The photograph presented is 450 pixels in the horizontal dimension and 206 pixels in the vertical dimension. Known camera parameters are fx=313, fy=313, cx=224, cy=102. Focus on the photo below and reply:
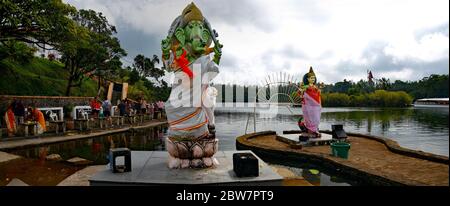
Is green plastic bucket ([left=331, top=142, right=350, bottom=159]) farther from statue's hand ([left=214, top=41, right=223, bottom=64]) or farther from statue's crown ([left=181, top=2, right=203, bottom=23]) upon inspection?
statue's crown ([left=181, top=2, right=203, bottom=23])

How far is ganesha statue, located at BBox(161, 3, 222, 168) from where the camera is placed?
6.31m

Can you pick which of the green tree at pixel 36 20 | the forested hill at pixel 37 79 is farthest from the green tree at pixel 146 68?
the green tree at pixel 36 20

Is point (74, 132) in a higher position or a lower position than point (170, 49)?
lower

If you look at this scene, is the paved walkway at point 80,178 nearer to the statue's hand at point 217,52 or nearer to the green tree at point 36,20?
the statue's hand at point 217,52

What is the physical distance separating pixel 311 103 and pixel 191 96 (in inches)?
276

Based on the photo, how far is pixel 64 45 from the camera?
15695 millimetres

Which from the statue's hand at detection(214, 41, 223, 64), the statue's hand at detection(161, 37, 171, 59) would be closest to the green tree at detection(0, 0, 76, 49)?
the statue's hand at detection(161, 37, 171, 59)

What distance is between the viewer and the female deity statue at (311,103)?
39.5 feet

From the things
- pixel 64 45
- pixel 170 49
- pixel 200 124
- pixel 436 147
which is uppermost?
pixel 64 45
